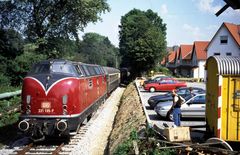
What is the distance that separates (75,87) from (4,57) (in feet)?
74.5

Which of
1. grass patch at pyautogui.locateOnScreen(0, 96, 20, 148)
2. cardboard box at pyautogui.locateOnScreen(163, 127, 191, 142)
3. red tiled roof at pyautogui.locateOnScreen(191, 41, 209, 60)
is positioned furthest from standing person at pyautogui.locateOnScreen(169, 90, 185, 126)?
red tiled roof at pyautogui.locateOnScreen(191, 41, 209, 60)

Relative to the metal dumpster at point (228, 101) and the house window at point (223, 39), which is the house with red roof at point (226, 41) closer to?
the house window at point (223, 39)

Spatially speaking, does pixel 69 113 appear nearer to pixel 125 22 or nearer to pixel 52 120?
pixel 52 120

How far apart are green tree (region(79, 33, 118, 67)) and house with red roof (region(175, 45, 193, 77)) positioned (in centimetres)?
1831

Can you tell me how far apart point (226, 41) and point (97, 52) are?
74395mm

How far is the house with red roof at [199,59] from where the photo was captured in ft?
244

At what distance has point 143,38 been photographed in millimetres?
65000

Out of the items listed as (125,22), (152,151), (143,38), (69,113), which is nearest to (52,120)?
(69,113)

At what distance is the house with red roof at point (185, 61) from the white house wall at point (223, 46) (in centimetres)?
2147

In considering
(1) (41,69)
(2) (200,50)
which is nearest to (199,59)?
(2) (200,50)

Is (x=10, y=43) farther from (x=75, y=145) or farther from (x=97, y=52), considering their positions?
(x=97, y=52)

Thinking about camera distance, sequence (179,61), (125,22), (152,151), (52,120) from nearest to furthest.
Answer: (152,151)
(52,120)
(125,22)
(179,61)

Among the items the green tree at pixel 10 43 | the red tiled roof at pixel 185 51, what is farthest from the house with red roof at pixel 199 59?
the green tree at pixel 10 43

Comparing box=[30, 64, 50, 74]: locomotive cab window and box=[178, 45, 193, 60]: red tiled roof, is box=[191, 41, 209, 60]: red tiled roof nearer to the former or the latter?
box=[178, 45, 193, 60]: red tiled roof
